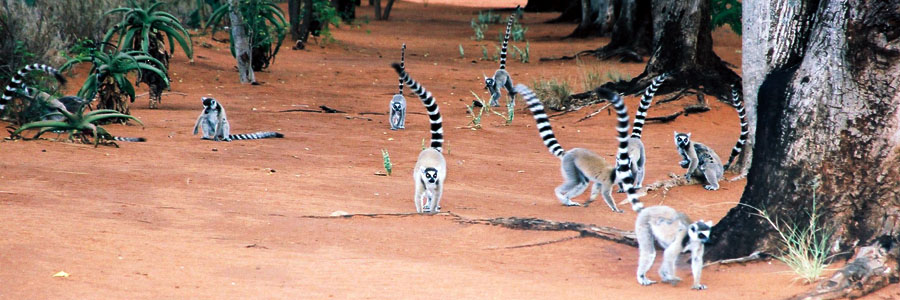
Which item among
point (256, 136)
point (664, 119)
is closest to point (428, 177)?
point (256, 136)

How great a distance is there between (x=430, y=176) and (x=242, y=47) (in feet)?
36.4

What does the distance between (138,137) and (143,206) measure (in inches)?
162

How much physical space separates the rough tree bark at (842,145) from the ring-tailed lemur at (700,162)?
3455mm

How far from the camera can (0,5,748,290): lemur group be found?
5.26 meters

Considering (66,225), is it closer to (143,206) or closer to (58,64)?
(143,206)

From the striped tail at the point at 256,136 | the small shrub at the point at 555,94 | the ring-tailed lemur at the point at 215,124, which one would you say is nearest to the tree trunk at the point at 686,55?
the small shrub at the point at 555,94

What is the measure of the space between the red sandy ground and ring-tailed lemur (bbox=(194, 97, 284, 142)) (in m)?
0.20

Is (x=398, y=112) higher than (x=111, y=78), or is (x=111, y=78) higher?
(x=111, y=78)

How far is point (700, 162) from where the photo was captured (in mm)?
9305

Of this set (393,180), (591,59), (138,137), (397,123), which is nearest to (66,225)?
(393,180)

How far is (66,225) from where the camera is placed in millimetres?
6184

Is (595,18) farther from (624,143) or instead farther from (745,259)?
(745,259)

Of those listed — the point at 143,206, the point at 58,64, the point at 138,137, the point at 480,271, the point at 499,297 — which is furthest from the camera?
the point at 58,64

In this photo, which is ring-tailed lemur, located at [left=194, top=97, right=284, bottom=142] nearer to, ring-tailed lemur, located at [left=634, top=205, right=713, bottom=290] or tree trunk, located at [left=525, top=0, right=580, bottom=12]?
ring-tailed lemur, located at [left=634, top=205, right=713, bottom=290]
